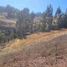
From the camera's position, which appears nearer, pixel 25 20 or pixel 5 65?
pixel 5 65

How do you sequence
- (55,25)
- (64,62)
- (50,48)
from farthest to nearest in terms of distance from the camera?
1. (55,25)
2. (50,48)
3. (64,62)

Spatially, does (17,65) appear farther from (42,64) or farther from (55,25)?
(55,25)

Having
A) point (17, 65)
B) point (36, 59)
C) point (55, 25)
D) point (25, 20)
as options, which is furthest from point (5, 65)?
point (25, 20)

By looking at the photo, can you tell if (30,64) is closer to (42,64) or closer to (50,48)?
(42,64)

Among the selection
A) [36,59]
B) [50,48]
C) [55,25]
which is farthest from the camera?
[55,25]

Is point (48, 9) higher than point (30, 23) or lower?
higher

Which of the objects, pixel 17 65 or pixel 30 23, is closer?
pixel 17 65

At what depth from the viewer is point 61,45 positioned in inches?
788

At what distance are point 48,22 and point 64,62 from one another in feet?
138

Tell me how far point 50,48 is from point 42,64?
400 centimetres

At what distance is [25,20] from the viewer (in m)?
59.1

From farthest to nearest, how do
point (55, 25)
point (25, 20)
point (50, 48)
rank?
point (25, 20), point (55, 25), point (50, 48)

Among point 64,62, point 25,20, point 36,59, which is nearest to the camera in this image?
point 64,62

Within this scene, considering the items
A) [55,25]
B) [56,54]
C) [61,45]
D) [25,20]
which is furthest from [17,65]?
[25,20]
